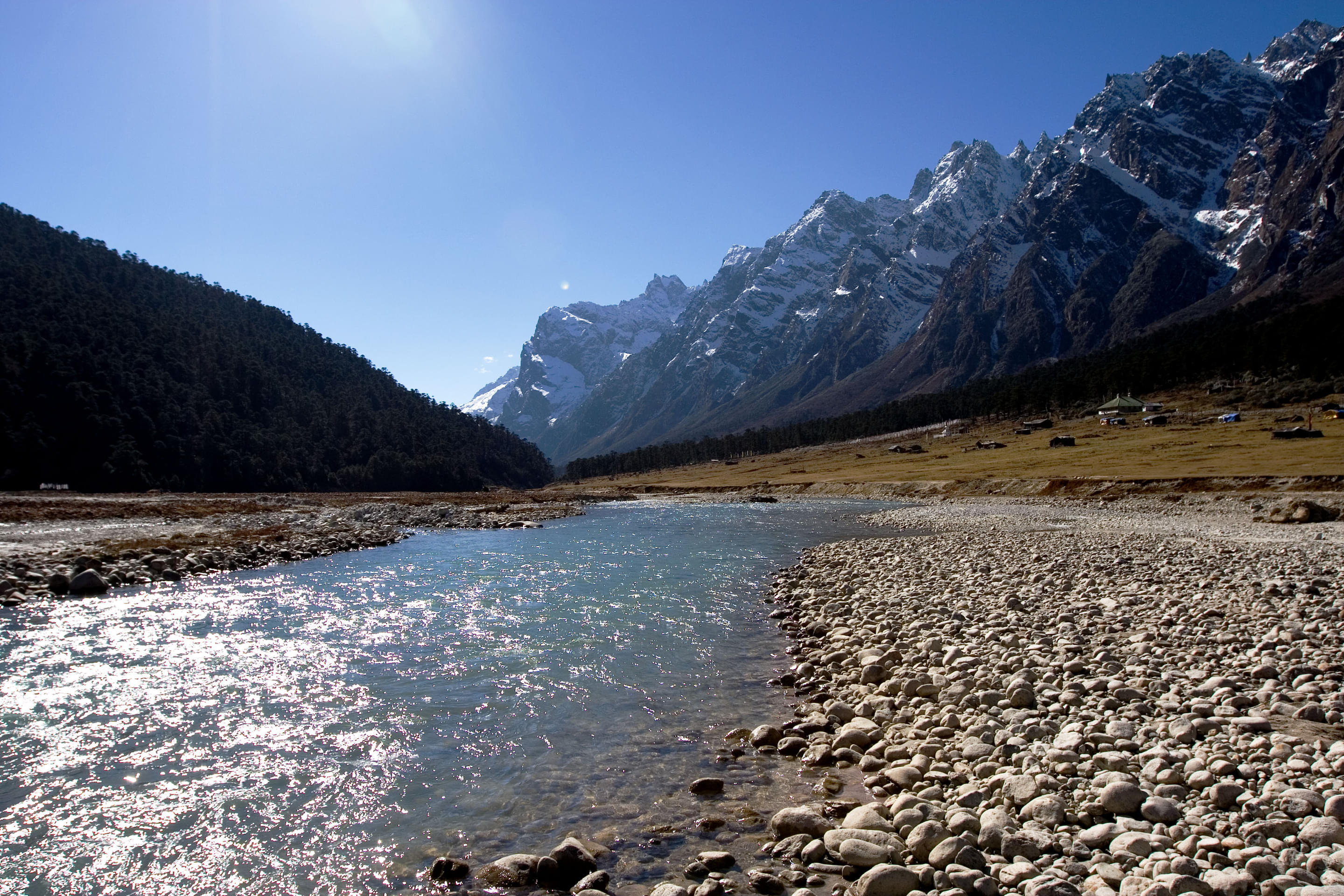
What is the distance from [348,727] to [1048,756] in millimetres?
11968

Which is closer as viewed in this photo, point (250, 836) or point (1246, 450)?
point (250, 836)

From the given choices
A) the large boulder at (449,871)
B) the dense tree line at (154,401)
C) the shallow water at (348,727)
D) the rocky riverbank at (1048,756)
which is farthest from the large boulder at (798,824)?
the dense tree line at (154,401)

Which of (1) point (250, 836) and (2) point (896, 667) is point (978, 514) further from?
(1) point (250, 836)

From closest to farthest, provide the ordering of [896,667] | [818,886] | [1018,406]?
[818,886] → [896,667] → [1018,406]

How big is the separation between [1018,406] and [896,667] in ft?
597

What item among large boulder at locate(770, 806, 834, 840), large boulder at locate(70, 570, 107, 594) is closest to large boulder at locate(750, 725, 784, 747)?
large boulder at locate(770, 806, 834, 840)

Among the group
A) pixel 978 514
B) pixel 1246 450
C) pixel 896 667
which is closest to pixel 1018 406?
pixel 1246 450

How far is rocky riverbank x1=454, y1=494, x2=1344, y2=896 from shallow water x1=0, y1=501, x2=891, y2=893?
48.1 inches

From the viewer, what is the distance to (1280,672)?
1110 centimetres

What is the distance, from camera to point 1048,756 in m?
9.24

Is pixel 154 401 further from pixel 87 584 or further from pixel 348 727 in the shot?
pixel 348 727

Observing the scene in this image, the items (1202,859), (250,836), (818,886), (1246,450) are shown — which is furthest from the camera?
(1246,450)

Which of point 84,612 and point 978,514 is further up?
point 84,612

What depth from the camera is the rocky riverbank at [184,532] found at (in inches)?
1150
